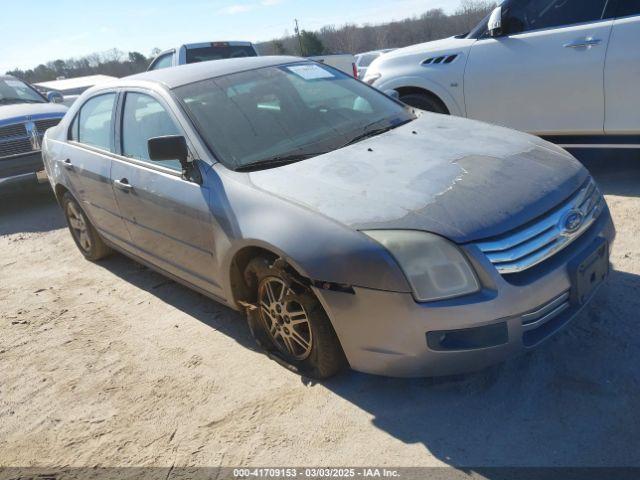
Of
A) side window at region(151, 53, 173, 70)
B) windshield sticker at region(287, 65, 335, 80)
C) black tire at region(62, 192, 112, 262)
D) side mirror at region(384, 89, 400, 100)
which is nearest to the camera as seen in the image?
windshield sticker at region(287, 65, 335, 80)

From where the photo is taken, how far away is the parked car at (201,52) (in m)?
9.20

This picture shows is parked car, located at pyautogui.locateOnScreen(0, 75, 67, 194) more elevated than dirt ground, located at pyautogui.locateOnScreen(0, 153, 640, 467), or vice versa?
parked car, located at pyautogui.locateOnScreen(0, 75, 67, 194)

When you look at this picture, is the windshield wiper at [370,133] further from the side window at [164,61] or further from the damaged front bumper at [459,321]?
the side window at [164,61]

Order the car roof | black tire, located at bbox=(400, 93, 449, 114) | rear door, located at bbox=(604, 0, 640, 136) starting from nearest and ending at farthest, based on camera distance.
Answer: the car roof, rear door, located at bbox=(604, 0, 640, 136), black tire, located at bbox=(400, 93, 449, 114)

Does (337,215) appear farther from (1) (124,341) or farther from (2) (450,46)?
(2) (450,46)

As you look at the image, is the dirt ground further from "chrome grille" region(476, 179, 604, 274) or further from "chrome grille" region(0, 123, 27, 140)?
"chrome grille" region(0, 123, 27, 140)

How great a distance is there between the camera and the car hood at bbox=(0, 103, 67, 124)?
7773 mm

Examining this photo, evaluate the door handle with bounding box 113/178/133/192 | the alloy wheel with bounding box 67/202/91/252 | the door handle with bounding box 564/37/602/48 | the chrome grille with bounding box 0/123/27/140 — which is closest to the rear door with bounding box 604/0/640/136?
the door handle with bounding box 564/37/602/48

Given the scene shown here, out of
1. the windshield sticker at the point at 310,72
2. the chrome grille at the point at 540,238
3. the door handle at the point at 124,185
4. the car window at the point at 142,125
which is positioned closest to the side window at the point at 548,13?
the windshield sticker at the point at 310,72

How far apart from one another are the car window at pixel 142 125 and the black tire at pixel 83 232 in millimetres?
1304

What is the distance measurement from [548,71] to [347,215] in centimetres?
347

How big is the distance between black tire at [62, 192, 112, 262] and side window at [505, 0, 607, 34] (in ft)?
14.1

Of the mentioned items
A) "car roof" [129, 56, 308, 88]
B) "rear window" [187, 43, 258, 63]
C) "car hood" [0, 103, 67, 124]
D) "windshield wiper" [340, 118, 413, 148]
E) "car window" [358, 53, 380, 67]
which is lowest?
"car window" [358, 53, 380, 67]

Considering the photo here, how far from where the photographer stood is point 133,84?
3949 millimetres
